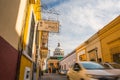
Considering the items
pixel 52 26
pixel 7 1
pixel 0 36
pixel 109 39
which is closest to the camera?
pixel 0 36

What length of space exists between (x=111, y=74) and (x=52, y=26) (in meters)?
3.65

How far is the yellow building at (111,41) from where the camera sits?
13.1 m

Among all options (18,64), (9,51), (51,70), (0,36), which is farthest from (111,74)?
(51,70)

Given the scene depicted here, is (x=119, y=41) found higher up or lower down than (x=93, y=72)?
higher up

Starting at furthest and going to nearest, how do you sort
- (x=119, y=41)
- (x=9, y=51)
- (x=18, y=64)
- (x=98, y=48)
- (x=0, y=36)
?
(x=98, y=48) → (x=119, y=41) → (x=18, y=64) → (x=9, y=51) → (x=0, y=36)

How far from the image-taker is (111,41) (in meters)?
14.1

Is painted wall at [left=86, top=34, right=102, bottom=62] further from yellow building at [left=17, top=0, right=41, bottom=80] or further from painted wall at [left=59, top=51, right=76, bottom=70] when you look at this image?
yellow building at [left=17, top=0, right=41, bottom=80]

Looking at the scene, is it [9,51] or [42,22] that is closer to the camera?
[9,51]

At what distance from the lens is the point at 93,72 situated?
634 centimetres

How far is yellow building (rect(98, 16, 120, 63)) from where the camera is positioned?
1310 centimetres

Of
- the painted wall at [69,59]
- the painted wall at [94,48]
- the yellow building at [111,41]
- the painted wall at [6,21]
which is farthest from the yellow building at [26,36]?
the painted wall at [69,59]

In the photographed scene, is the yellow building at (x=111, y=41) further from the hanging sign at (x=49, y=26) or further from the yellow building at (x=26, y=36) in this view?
the yellow building at (x=26, y=36)

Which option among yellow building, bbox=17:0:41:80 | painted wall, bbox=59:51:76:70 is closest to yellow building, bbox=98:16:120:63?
yellow building, bbox=17:0:41:80

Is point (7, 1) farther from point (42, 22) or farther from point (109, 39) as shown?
point (109, 39)
